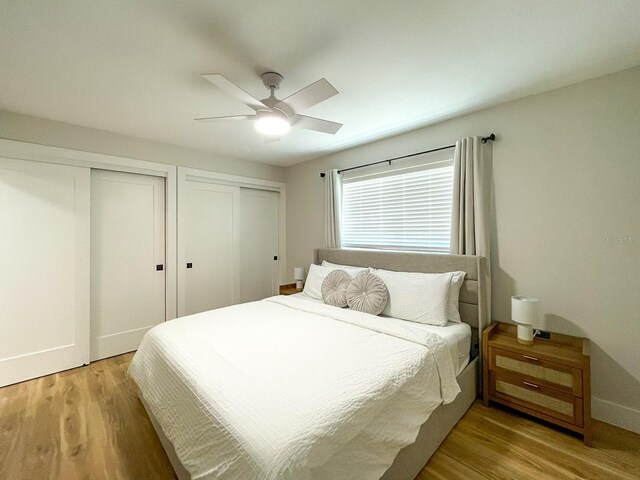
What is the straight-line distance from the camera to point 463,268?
239cm

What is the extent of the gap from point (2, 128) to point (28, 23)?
64.1 inches

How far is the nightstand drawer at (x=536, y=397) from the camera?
1.77m

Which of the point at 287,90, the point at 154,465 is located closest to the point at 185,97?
the point at 287,90

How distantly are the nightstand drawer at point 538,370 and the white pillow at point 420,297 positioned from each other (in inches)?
17.6

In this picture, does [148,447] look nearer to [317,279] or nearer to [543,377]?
[317,279]

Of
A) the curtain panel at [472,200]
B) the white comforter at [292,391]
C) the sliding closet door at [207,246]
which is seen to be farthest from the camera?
the sliding closet door at [207,246]

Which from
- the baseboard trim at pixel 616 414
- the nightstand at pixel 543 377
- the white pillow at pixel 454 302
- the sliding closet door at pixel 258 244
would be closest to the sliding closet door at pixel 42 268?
the sliding closet door at pixel 258 244

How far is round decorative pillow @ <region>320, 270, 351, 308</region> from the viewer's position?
2658mm

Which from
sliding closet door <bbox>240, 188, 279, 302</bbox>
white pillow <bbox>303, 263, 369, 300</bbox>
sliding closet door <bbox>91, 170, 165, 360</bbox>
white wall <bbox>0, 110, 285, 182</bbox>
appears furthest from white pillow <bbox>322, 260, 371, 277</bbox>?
sliding closet door <bbox>91, 170, 165, 360</bbox>

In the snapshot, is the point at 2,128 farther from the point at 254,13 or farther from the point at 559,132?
the point at 559,132

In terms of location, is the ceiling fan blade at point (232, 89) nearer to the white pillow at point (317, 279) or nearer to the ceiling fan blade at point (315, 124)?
the ceiling fan blade at point (315, 124)

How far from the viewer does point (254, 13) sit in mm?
1384

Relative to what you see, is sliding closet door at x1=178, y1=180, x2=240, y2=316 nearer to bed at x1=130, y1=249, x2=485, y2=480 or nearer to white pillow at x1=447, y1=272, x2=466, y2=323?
bed at x1=130, y1=249, x2=485, y2=480

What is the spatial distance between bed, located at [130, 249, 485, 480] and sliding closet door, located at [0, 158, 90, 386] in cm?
139
